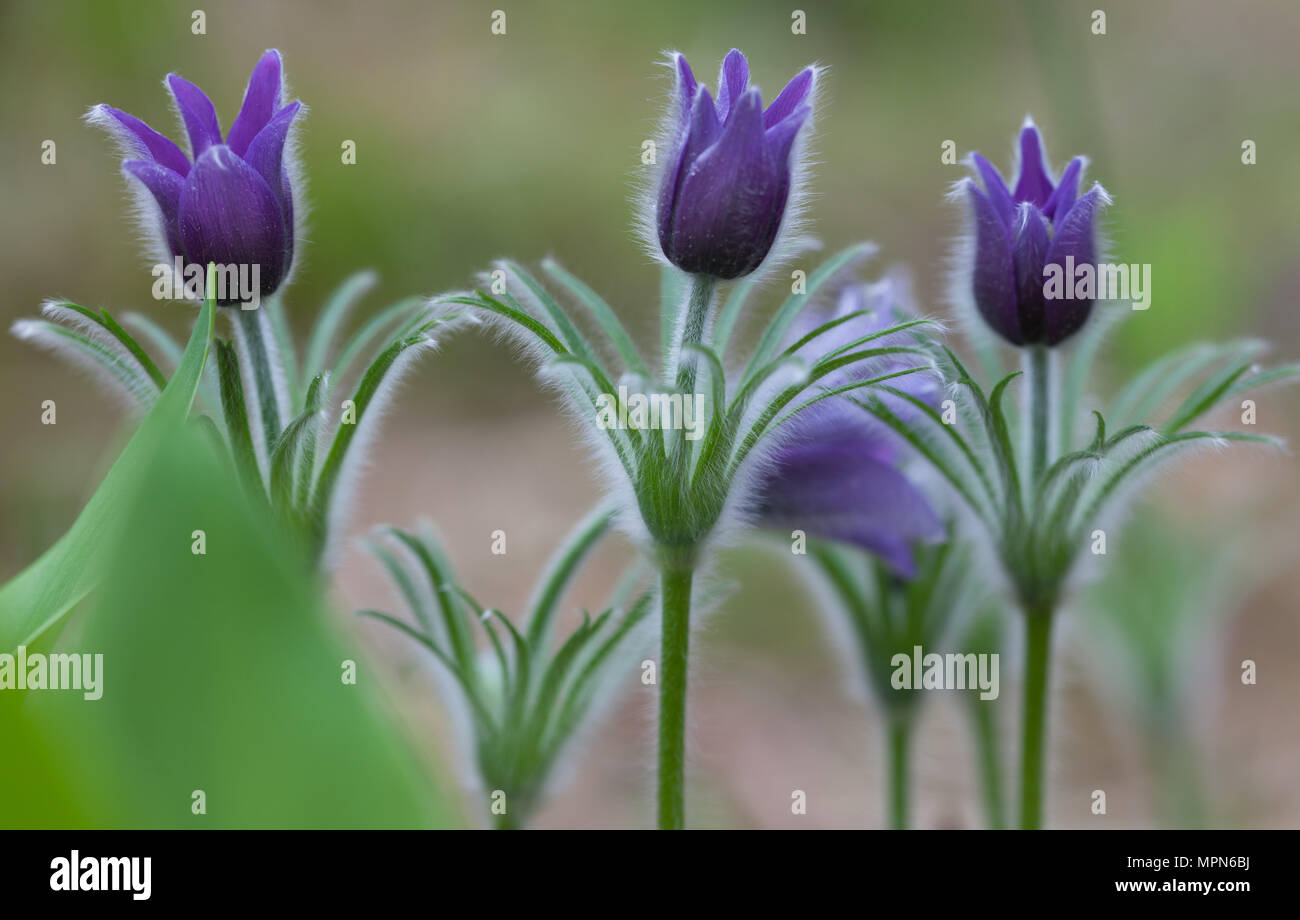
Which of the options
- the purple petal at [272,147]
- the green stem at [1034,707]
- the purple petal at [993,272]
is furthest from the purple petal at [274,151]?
the green stem at [1034,707]

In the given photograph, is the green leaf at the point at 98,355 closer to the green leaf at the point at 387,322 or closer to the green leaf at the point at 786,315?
the green leaf at the point at 387,322

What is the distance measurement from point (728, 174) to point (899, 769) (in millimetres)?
454

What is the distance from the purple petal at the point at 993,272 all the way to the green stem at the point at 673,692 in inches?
8.0

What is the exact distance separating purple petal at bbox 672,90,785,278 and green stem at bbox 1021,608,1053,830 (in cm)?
27

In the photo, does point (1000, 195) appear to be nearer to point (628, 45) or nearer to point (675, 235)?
point (675, 235)

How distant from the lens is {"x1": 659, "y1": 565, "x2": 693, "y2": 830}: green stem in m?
0.61

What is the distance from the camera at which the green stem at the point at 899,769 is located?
0.84 metres

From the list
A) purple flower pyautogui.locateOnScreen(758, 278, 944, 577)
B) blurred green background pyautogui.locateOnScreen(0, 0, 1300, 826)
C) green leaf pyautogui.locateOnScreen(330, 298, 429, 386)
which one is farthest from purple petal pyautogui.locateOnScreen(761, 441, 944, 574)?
blurred green background pyautogui.locateOnScreen(0, 0, 1300, 826)

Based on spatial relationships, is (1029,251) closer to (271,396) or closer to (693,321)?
(693,321)

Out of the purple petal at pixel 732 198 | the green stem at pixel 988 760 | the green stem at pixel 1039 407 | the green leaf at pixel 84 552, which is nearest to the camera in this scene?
the green leaf at pixel 84 552

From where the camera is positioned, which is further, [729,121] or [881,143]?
[881,143]

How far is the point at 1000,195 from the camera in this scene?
0.65m

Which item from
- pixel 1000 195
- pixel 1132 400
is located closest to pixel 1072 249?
pixel 1000 195
